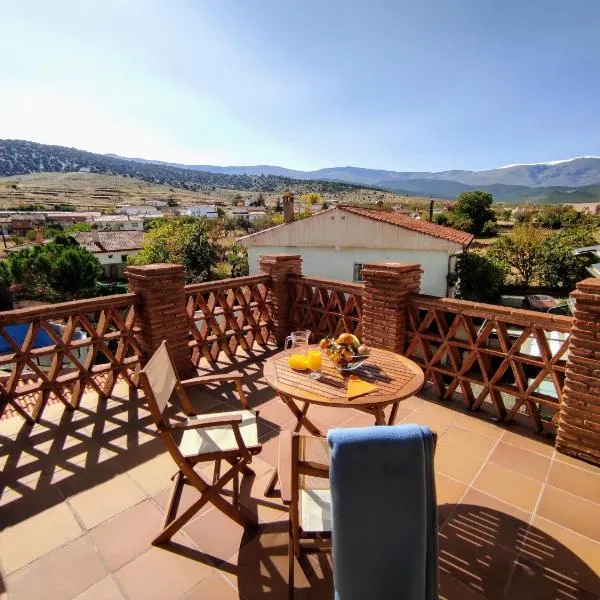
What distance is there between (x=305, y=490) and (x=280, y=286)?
3.40m

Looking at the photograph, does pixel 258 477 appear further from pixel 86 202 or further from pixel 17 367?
pixel 86 202

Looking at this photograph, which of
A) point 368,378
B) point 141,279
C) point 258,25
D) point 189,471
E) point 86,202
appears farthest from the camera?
point 86,202

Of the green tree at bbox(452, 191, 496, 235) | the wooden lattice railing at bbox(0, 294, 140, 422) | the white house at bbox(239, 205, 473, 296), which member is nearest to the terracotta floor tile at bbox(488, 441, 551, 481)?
the wooden lattice railing at bbox(0, 294, 140, 422)

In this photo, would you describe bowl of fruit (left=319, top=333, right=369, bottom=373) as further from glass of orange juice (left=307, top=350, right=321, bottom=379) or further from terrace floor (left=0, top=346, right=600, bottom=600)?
terrace floor (left=0, top=346, right=600, bottom=600)

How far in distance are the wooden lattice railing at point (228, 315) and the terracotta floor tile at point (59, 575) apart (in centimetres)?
247

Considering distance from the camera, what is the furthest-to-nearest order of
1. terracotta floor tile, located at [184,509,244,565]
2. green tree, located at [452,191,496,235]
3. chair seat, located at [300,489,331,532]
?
green tree, located at [452,191,496,235]
terracotta floor tile, located at [184,509,244,565]
chair seat, located at [300,489,331,532]

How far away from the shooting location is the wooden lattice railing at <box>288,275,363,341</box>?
4.16 m

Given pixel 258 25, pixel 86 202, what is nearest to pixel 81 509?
pixel 258 25

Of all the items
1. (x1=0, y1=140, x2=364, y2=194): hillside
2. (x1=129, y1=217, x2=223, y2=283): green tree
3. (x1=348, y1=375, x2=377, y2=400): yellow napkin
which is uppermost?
(x1=0, y1=140, x2=364, y2=194): hillside

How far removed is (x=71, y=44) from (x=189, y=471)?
18.8ft

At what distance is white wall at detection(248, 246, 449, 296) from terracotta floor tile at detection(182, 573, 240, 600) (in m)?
10.5

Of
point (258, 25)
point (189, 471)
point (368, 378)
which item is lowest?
point (189, 471)

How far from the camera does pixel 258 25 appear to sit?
5.98 metres

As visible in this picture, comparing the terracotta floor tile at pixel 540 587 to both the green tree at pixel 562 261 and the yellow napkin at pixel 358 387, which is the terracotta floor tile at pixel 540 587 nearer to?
the yellow napkin at pixel 358 387
